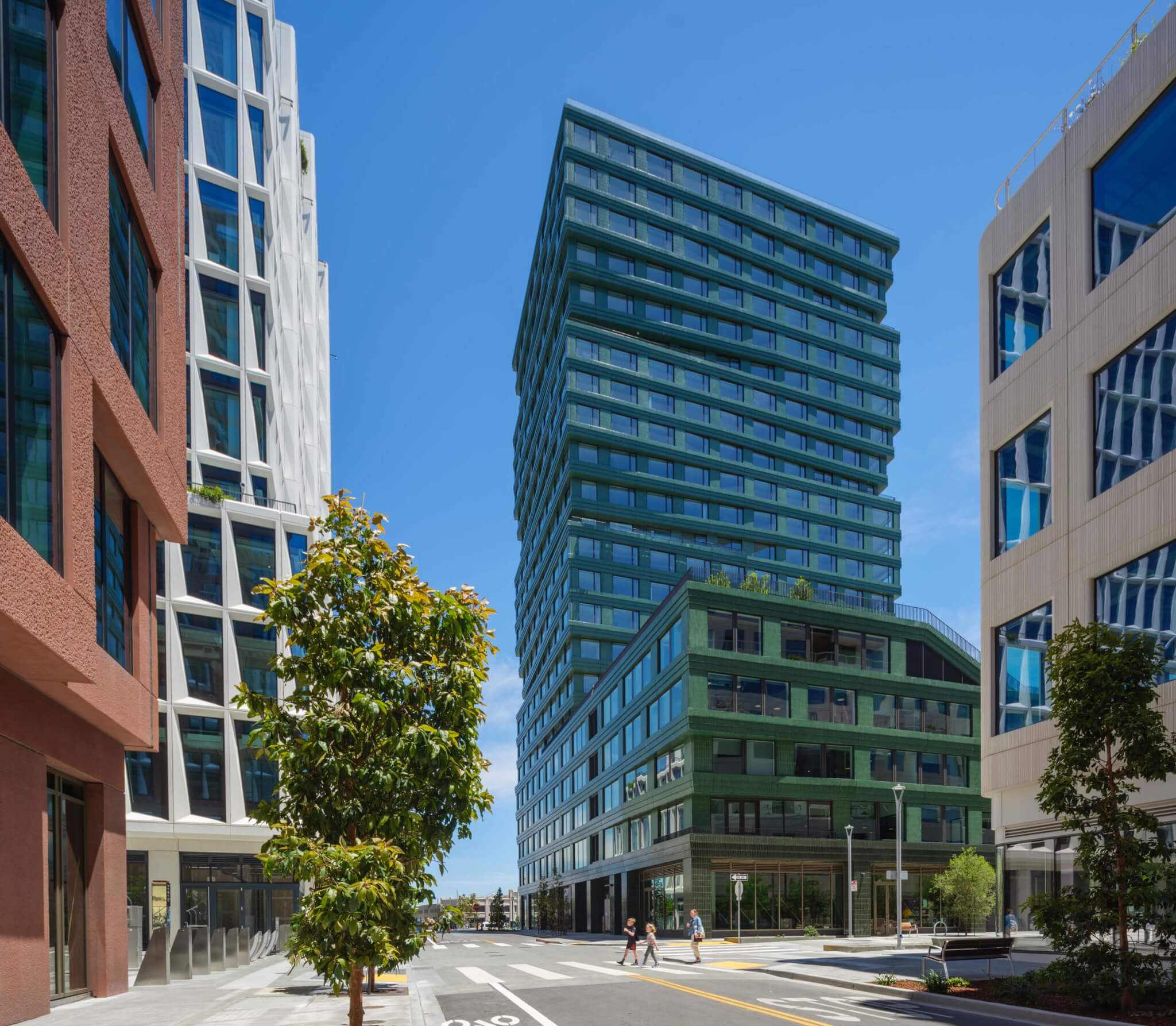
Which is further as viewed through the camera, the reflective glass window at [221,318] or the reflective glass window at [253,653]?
the reflective glass window at [221,318]

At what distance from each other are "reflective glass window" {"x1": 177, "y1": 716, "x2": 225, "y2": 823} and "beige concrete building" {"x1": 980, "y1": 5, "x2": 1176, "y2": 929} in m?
28.5

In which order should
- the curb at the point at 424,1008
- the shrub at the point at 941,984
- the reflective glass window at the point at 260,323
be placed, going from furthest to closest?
1. the reflective glass window at the point at 260,323
2. the shrub at the point at 941,984
3. the curb at the point at 424,1008

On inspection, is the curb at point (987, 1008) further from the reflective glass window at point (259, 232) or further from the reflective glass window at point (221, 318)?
the reflective glass window at point (259, 232)

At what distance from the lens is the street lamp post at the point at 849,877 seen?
5384 centimetres

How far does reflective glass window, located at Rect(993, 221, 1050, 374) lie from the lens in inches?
1147

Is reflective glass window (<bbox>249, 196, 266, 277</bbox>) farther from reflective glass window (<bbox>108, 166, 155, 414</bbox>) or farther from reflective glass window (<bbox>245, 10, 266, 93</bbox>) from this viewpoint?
reflective glass window (<bbox>108, 166, 155, 414</bbox>)

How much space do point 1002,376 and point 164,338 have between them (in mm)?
22376

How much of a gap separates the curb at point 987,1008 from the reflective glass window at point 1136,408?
1207 cm

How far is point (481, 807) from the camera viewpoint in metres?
11.0

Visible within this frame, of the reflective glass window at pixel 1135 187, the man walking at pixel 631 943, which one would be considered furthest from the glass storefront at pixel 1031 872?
the reflective glass window at pixel 1135 187

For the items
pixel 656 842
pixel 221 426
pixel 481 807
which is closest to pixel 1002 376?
pixel 481 807

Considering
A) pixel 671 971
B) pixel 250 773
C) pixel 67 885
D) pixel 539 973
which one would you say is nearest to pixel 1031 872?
pixel 671 971

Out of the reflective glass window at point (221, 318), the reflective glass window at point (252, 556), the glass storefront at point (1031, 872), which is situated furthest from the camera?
the reflective glass window at point (221, 318)

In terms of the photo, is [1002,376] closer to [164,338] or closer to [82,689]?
[164,338]
